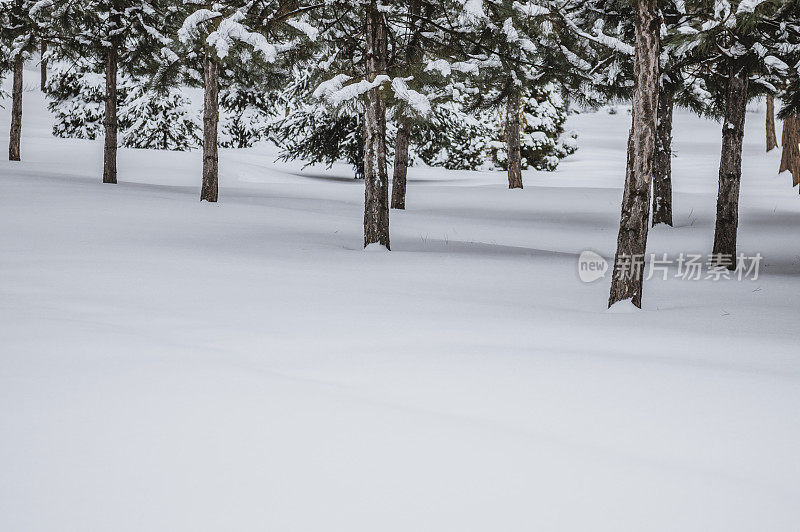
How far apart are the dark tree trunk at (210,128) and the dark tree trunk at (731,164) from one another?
10372 millimetres

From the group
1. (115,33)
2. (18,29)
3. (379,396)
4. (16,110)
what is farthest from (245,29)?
(16,110)

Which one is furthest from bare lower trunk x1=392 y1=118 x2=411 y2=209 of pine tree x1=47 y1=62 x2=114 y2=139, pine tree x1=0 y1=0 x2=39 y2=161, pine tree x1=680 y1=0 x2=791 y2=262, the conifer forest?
pine tree x1=47 y1=62 x2=114 y2=139

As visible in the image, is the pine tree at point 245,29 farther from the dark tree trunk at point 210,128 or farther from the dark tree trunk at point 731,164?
the dark tree trunk at point 731,164

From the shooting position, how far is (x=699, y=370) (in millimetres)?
5324

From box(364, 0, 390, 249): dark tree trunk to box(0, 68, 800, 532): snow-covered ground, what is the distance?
4.68 feet

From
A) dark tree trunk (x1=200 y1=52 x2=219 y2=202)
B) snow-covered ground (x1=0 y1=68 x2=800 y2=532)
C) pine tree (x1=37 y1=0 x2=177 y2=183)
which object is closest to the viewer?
snow-covered ground (x1=0 y1=68 x2=800 y2=532)

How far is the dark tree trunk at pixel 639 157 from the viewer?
8.02 m

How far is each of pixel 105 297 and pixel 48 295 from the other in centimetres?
48

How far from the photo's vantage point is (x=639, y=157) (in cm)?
815

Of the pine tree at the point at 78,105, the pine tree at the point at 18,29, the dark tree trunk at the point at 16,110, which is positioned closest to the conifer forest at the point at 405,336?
the pine tree at the point at 18,29

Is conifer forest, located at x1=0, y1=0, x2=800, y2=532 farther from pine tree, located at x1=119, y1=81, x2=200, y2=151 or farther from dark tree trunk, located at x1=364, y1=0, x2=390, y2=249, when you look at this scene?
pine tree, located at x1=119, y1=81, x2=200, y2=151

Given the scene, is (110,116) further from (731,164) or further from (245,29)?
(731,164)

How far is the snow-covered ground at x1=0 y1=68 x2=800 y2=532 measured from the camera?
3.20 metres

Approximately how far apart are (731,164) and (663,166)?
5.08 metres
